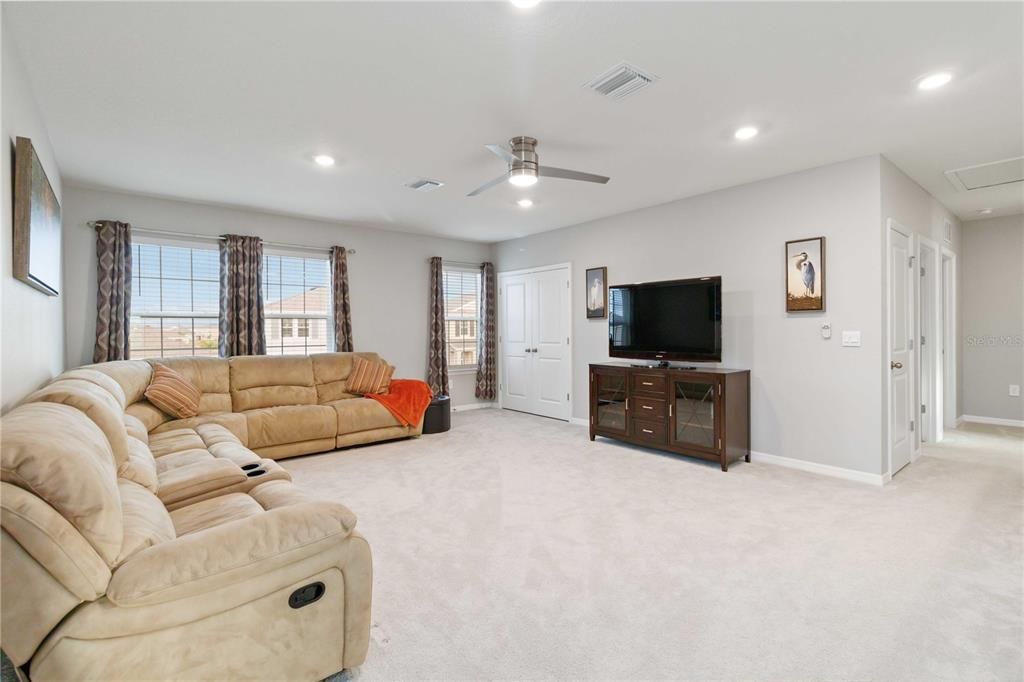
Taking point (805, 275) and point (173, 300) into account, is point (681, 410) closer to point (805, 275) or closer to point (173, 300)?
point (805, 275)

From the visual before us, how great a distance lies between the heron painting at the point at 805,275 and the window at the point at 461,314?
4437 millimetres

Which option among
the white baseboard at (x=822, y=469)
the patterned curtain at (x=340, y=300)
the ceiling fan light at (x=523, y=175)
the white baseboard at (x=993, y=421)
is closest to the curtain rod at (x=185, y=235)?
the patterned curtain at (x=340, y=300)

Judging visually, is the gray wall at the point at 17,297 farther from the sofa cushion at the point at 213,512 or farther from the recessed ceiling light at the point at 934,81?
the recessed ceiling light at the point at 934,81

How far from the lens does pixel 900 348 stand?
4.20 meters

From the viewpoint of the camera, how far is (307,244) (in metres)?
5.96

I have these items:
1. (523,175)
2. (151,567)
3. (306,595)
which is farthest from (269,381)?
(151,567)

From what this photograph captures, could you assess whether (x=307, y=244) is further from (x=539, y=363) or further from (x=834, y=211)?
(x=834, y=211)

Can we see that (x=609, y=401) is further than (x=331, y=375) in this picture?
No

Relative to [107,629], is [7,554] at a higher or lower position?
higher

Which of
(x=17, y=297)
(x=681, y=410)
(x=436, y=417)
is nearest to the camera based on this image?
(x=17, y=297)

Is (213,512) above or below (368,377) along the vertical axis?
below

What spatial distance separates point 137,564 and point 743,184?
4911 millimetres

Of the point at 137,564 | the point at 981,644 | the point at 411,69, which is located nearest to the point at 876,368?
the point at 981,644

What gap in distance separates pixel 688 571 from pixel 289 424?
3743mm
